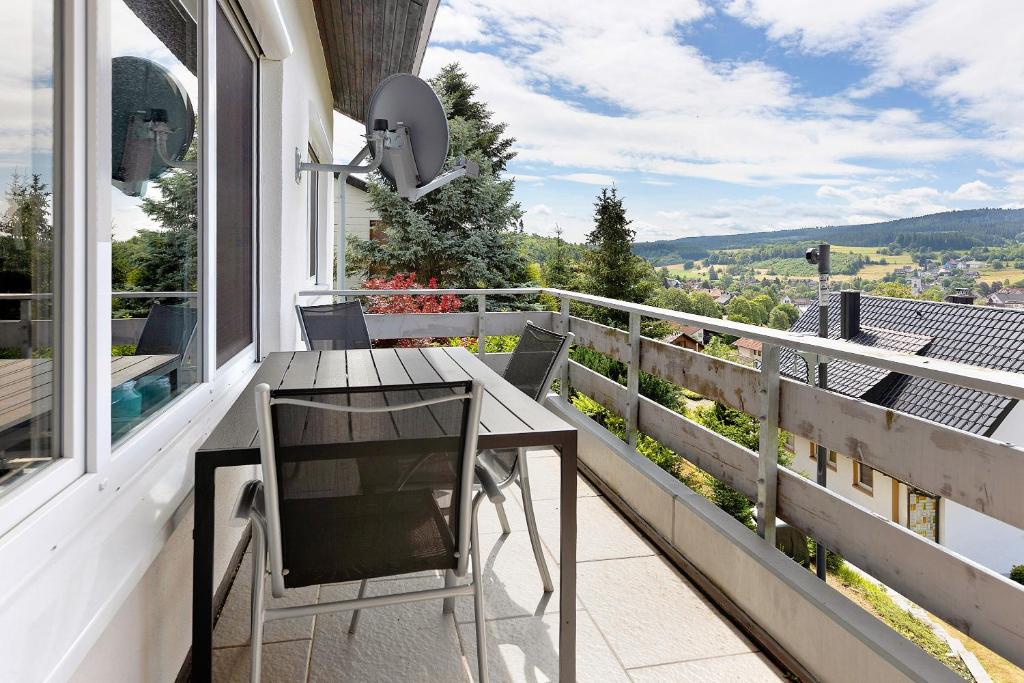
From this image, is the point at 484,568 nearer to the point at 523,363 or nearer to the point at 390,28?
the point at 523,363

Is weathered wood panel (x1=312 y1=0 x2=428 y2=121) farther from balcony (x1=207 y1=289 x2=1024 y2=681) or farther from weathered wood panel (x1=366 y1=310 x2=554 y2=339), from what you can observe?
balcony (x1=207 y1=289 x2=1024 y2=681)

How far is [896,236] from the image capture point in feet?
70.1

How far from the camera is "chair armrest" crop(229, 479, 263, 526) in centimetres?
154

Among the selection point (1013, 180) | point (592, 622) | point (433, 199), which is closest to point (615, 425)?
point (592, 622)

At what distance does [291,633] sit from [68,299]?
1303 millimetres

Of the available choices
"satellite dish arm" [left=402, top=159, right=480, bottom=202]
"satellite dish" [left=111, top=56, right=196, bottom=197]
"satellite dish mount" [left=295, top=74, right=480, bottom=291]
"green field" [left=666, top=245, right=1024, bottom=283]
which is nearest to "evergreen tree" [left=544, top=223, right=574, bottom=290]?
"green field" [left=666, top=245, right=1024, bottom=283]

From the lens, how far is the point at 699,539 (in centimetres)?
244

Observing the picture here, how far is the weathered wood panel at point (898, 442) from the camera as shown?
1404 mm

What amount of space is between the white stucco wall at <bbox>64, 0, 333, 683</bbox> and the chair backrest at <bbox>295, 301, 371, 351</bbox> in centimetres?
12

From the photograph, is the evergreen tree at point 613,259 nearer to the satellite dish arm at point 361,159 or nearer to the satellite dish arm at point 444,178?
the satellite dish arm at point 444,178

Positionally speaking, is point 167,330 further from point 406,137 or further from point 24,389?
point 406,137

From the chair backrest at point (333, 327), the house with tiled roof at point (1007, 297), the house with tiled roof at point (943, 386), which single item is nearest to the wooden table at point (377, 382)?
the chair backrest at point (333, 327)

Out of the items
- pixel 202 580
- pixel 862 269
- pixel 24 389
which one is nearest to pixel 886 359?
pixel 202 580

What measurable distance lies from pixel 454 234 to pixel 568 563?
47.2 feet
